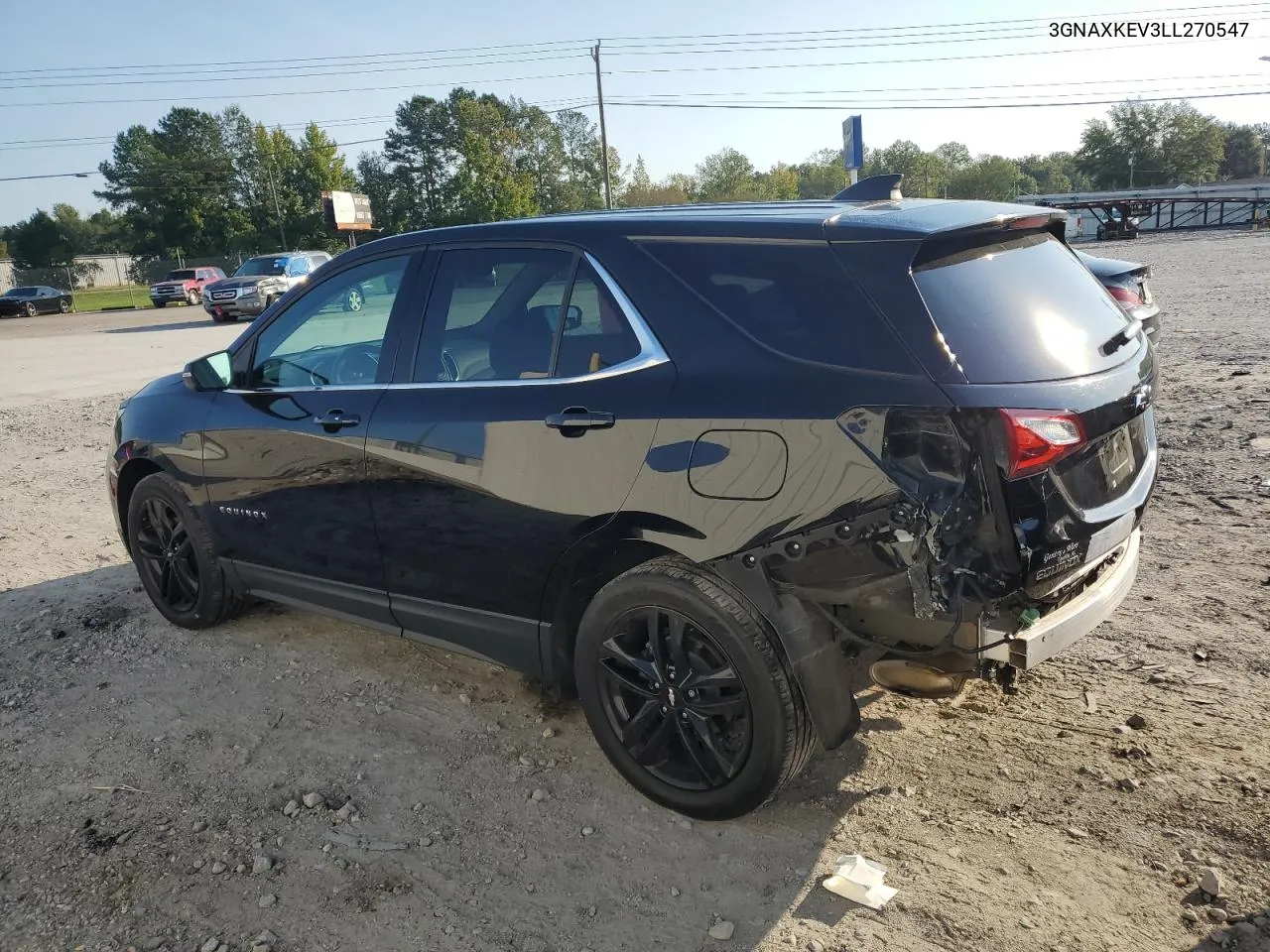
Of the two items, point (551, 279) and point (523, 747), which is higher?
point (551, 279)

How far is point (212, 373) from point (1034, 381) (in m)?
3.54

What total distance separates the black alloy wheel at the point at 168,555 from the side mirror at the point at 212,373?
668 millimetres

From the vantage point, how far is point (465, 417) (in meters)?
3.30

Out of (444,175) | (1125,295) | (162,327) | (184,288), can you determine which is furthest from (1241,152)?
(1125,295)

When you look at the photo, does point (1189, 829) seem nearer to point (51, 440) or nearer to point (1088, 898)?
point (1088, 898)

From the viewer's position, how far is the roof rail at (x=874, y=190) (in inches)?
133

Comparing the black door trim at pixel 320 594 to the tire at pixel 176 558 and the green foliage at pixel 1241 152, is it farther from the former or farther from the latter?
the green foliage at pixel 1241 152

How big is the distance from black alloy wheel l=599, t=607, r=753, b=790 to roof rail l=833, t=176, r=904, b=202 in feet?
5.49

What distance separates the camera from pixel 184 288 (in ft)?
136

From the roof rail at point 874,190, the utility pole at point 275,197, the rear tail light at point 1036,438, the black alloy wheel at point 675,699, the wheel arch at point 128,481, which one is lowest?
the black alloy wheel at point 675,699

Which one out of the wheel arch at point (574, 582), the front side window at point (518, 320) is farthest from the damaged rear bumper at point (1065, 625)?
the front side window at point (518, 320)

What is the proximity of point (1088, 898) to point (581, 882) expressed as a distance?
1.43 meters

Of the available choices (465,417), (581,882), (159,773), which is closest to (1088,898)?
(581,882)

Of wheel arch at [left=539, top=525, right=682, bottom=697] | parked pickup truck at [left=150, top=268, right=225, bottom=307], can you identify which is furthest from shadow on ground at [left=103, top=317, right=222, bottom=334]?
wheel arch at [left=539, top=525, right=682, bottom=697]
